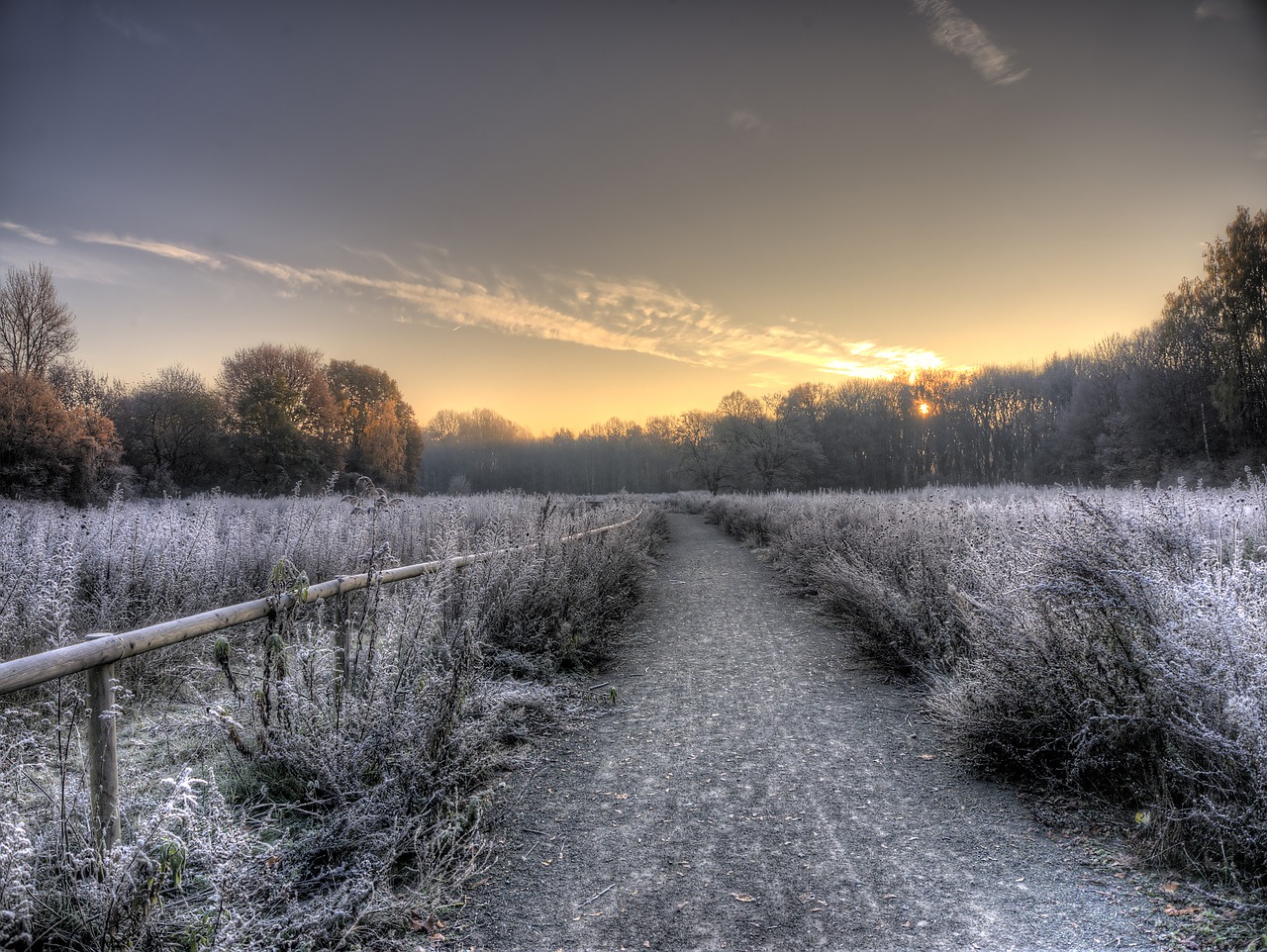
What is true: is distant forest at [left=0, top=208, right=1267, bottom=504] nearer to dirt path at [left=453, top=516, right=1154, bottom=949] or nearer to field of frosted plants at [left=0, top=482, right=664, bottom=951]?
Answer: field of frosted plants at [left=0, top=482, right=664, bottom=951]

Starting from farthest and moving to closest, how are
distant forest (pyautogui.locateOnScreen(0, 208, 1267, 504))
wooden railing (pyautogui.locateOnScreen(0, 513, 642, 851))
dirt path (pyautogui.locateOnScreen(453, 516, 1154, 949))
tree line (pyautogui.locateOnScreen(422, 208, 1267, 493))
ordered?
tree line (pyautogui.locateOnScreen(422, 208, 1267, 493))
distant forest (pyautogui.locateOnScreen(0, 208, 1267, 504))
dirt path (pyautogui.locateOnScreen(453, 516, 1154, 949))
wooden railing (pyautogui.locateOnScreen(0, 513, 642, 851))

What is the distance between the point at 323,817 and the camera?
2.77 m

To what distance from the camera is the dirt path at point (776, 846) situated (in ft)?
7.86

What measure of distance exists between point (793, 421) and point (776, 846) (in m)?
49.0

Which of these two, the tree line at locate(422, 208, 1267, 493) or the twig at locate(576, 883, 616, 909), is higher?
the tree line at locate(422, 208, 1267, 493)

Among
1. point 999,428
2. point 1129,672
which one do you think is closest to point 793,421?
point 999,428

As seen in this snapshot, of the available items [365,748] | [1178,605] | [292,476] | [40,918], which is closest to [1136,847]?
[1178,605]

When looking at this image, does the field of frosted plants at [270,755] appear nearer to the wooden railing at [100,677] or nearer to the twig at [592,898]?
the wooden railing at [100,677]

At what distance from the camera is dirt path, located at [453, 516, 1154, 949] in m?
2.39

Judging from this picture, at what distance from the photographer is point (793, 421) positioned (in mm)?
49719

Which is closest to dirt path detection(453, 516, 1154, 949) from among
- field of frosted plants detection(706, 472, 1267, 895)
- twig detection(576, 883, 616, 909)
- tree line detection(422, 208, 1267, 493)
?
twig detection(576, 883, 616, 909)

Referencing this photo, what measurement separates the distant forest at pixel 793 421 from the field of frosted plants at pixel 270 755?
15.7 meters

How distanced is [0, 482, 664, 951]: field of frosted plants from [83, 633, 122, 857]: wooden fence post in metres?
0.07


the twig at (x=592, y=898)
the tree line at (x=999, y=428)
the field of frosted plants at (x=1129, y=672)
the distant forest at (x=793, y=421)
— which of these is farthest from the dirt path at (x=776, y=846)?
the tree line at (x=999, y=428)
